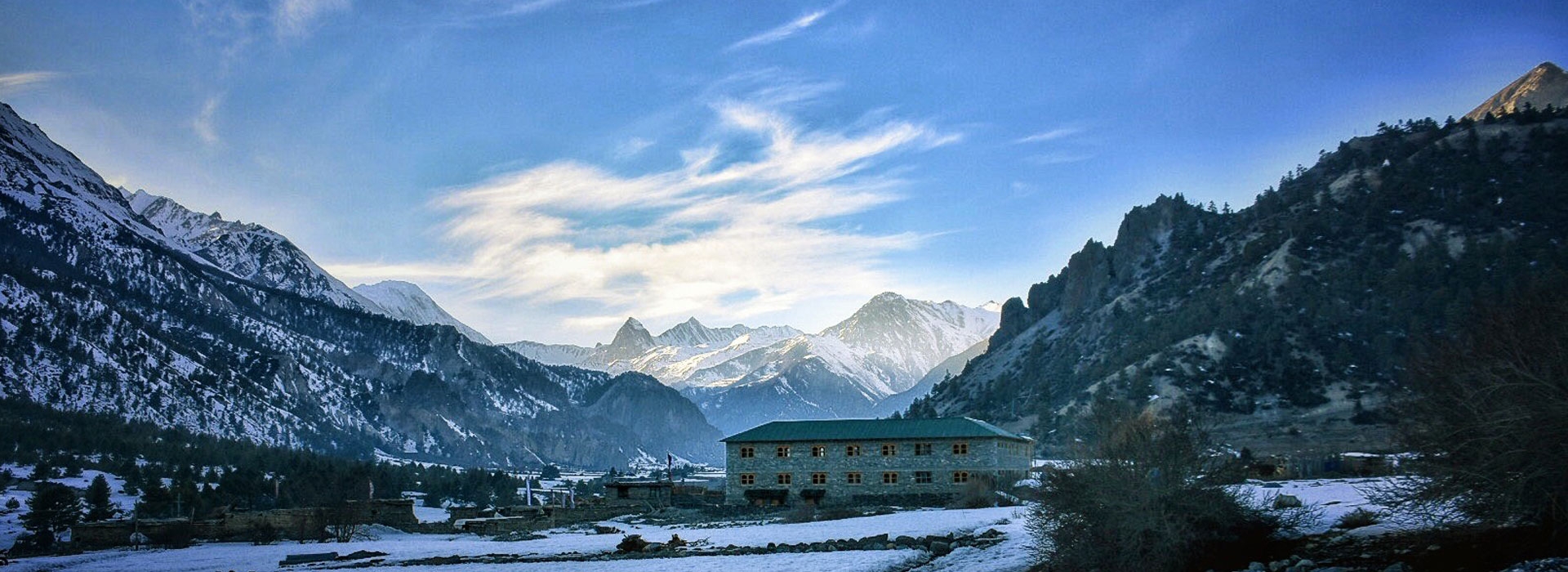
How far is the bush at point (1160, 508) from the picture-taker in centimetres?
2291

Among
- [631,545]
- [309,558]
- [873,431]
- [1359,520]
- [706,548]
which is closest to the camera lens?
[1359,520]

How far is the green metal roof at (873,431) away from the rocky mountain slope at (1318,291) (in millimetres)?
34618

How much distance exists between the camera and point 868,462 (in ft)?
251

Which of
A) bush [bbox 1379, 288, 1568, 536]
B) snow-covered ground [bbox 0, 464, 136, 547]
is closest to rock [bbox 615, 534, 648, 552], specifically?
bush [bbox 1379, 288, 1568, 536]

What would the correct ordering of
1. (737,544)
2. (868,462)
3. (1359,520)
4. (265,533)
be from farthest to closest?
1. (868,462)
2. (265,533)
3. (737,544)
4. (1359,520)

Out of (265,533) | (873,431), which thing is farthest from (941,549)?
(265,533)

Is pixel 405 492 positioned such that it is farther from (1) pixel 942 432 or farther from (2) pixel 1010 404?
(2) pixel 1010 404

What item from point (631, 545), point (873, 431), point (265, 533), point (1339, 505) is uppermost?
point (873, 431)

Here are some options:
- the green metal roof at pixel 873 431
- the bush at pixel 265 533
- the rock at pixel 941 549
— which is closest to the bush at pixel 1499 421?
the rock at pixel 941 549

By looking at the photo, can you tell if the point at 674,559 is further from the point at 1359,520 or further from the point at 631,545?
the point at 1359,520

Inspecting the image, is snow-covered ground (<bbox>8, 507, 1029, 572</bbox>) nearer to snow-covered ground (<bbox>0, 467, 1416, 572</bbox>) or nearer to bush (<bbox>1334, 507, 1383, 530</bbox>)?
snow-covered ground (<bbox>0, 467, 1416, 572</bbox>)

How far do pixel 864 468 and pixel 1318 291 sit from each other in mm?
81659

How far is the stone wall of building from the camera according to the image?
7419 centimetres

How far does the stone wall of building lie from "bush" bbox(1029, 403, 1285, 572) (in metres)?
48.4
